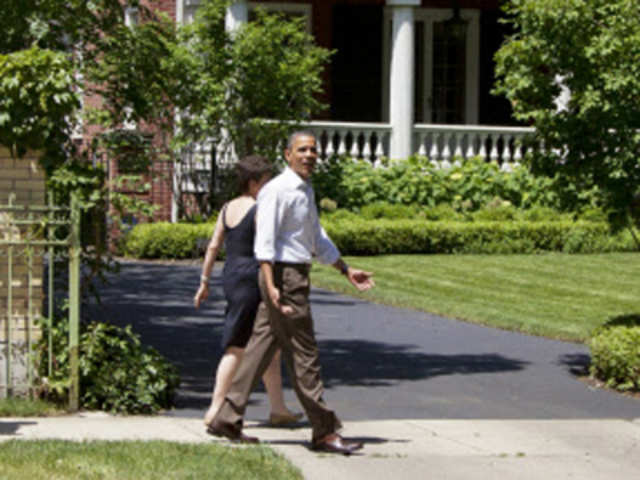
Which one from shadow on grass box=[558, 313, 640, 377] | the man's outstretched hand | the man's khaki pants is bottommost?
shadow on grass box=[558, 313, 640, 377]

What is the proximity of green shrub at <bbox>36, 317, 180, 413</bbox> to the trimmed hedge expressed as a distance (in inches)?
403

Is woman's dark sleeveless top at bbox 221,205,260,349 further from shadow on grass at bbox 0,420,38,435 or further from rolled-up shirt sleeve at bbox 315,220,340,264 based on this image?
shadow on grass at bbox 0,420,38,435

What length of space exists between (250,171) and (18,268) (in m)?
1.78

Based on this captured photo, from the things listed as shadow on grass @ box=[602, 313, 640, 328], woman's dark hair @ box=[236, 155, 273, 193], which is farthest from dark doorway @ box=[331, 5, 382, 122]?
woman's dark hair @ box=[236, 155, 273, 193]

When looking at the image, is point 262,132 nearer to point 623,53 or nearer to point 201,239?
point 201,239

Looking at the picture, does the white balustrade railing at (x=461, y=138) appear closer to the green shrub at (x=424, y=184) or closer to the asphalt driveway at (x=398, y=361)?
the green shrub at (x=424, y=184)

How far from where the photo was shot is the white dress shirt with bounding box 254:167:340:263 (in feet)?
24.3

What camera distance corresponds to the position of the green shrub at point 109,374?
8648mm

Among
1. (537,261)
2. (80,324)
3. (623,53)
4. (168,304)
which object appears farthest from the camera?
(537,261)

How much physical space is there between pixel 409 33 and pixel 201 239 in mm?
5255

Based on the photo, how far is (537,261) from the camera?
19094mm

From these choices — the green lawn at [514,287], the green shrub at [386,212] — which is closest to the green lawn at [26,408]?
the green lawn at [514,287]

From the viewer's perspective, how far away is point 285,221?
296 inches

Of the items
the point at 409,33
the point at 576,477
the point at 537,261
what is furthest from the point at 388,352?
the point at 409,33
